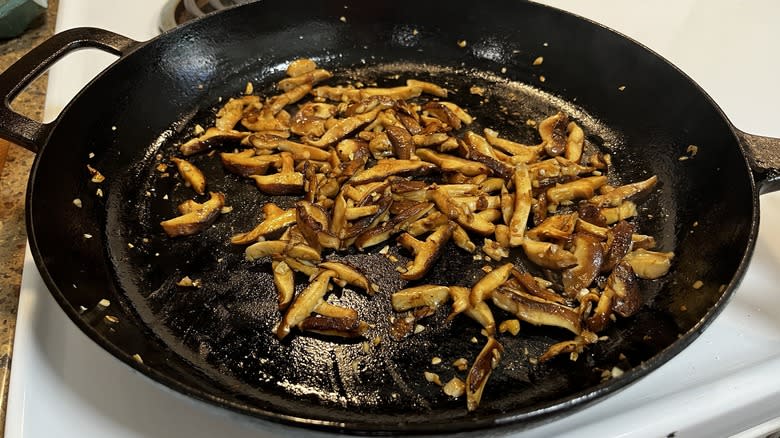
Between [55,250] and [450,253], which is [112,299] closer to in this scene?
[55,250]

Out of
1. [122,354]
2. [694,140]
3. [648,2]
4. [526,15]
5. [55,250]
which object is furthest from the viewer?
[648,2]

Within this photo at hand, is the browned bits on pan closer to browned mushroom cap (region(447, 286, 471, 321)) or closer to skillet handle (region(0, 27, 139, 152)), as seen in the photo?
browned mushroom cap (region(447, 286, 471, 321))

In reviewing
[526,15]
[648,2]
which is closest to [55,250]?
[526,15]

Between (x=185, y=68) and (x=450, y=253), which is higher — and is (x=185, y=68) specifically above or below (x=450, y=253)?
above

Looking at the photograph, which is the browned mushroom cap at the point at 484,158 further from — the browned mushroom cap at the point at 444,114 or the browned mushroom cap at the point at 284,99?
the browned mushroom cap at the point at 284,99

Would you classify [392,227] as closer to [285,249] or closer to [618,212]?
[285,249]

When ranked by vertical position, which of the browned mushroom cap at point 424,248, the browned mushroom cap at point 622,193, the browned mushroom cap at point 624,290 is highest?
the browned mushroom cap at point 622,193

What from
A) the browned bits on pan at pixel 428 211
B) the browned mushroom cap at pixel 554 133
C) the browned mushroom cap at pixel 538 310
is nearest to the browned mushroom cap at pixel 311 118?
the browned bits on pan at pixel 428 211
